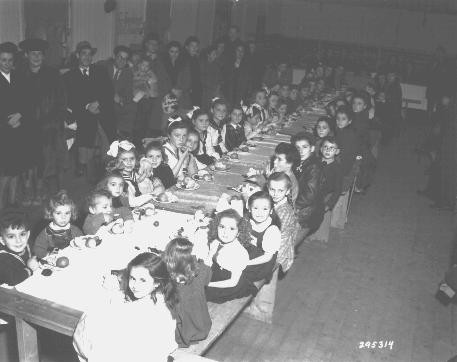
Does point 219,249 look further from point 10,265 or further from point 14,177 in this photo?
point 14,177

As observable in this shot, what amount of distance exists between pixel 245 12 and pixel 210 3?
285cm

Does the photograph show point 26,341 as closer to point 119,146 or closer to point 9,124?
point 119,146

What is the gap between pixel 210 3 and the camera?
13.1 m

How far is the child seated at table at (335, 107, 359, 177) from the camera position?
6176 millimetres

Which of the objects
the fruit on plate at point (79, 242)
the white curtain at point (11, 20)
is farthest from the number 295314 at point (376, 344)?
the white curtain at point (11, 20)

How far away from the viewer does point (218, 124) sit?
658 cm

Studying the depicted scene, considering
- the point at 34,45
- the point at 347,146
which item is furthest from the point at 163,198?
the point at 347,146

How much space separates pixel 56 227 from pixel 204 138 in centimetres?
292

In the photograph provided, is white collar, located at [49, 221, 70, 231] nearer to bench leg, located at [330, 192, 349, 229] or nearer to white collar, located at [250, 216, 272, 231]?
white collar, located at [250, 216, 272, 231]

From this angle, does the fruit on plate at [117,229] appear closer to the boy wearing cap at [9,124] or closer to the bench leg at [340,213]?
the boy wearing cap at [9,124]

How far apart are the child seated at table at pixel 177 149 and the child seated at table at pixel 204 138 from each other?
681 mm

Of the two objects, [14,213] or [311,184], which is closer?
[14,213]

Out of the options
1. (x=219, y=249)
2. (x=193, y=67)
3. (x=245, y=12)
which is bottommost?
(x=219, y=249)

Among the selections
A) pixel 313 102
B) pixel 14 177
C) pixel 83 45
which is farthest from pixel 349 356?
pixel 313 102
